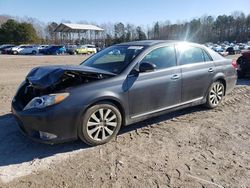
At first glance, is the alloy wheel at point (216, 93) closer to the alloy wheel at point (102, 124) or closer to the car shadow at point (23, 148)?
the alloy wheel at point (102, 124)

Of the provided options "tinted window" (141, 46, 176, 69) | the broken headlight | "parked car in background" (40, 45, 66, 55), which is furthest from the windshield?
"parked car in background" (40, 45, 66, 55)

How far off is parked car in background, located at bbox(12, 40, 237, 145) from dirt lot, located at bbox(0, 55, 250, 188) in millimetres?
293

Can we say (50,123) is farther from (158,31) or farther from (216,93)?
(158,31)

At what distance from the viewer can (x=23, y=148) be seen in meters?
4.12

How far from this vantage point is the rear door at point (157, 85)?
4.52m

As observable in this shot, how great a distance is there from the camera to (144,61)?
185 inches

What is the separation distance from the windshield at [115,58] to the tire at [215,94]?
77.6 inches

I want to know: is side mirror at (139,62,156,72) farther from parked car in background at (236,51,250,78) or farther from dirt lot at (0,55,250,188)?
parked car in background at (236,51,250,78)

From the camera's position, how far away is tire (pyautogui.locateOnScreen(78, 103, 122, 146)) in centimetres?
402

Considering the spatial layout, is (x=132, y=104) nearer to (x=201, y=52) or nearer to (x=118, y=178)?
Answer: (x=118, y=178)

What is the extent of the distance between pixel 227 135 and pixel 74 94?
2.64 metres

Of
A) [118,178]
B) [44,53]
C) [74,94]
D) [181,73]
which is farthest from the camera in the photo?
[44,53]

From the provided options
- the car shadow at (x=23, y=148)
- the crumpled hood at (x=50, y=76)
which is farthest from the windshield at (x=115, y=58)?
the car shadow at (x=23, y=148)

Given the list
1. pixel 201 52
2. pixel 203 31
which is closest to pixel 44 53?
pixel 201 52
